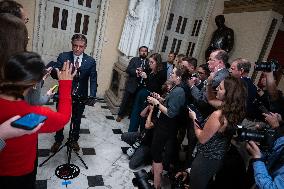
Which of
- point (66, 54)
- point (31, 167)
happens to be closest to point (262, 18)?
point (66, 54)

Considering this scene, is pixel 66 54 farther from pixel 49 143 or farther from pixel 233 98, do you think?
pixel 233 98

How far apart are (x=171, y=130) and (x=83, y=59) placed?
5.33 feet

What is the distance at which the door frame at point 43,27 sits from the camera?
201 inches

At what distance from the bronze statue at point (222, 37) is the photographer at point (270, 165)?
4314 millimetres

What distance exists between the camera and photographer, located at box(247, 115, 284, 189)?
4.99ft

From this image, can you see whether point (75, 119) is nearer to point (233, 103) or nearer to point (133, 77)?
point (133, 77)

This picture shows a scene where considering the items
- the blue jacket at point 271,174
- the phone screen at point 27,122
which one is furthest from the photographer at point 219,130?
the phone screen at point 27,122

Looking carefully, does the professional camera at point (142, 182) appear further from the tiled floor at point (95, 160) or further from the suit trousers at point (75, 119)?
the suit trousers at point (75, 119)

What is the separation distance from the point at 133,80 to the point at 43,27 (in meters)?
2.42

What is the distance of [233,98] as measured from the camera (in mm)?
2109

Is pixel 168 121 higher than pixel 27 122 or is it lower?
lower

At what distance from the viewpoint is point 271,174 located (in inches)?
65.9

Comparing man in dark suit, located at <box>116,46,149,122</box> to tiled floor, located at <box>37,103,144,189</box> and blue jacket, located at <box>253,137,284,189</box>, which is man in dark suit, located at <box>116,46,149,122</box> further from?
blue jacket, located at <box>253,137,284,189</box>

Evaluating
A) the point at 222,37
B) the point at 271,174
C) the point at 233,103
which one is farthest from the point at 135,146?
the point at 222,37
